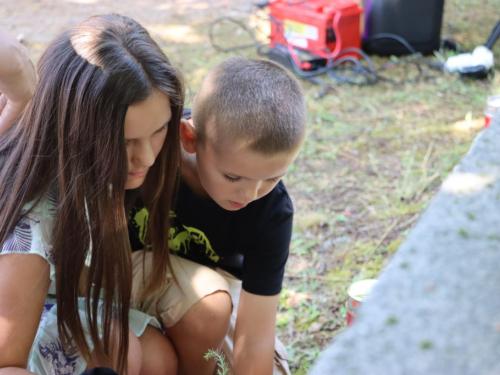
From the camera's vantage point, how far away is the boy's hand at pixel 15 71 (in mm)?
915

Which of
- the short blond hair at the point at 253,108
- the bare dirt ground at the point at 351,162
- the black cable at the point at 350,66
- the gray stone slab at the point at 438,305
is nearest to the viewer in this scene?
the gray stone slab at the point at 438,305

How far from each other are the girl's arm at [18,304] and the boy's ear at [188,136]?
16.9 inches

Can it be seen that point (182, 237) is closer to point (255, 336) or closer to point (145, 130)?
point (255, 336)

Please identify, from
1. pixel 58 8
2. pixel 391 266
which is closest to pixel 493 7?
pixel 58 8

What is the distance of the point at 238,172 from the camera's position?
4.32 feet

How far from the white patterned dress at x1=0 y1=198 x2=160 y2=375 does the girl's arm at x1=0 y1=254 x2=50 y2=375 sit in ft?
0.07

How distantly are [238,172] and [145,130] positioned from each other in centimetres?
24

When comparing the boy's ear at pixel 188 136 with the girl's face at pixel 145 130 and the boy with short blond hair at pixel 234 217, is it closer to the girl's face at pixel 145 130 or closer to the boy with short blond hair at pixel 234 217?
the boy with short blond hair at pixel 234 217

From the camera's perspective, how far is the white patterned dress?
1.19 metres

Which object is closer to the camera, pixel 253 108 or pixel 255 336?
pixel 253 108

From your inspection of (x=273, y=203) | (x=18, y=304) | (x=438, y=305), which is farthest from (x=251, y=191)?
(x=438, y=305)

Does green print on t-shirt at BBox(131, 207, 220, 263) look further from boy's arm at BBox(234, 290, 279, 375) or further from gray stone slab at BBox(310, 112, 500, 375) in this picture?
gray stone slab at BBox(310, 112, 500, 375)

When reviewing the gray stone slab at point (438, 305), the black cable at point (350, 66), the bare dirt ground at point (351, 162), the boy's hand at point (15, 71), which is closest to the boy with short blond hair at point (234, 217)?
the bare dirt ground at point (351, 162)

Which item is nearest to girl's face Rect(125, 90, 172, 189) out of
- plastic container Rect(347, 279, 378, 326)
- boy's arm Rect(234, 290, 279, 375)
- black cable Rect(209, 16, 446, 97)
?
boy's arm Rect(234, 290, 279, 375)
